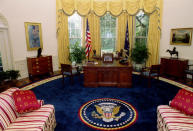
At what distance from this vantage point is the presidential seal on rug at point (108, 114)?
3379 mm

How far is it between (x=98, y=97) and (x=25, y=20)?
15.4ft

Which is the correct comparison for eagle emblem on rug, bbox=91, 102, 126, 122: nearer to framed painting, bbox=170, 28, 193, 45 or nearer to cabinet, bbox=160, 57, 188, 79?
cabinet, bbox=160, 57, 188, 79

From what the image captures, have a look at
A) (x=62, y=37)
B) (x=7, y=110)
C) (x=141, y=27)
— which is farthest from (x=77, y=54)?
(x=7, y=110)

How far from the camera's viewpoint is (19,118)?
2.71 m

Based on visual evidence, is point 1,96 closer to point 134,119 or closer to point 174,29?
point 134,119

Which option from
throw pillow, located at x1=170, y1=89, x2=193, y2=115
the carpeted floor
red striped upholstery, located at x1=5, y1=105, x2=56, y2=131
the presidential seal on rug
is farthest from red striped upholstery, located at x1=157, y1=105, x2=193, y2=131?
red striped upholstery, located at x1=5, y1=105, x2=56, y2=131

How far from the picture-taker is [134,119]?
11.8 ft

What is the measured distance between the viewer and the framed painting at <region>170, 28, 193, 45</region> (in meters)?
6.39

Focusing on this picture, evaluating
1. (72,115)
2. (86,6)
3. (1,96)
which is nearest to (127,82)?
(72,115)

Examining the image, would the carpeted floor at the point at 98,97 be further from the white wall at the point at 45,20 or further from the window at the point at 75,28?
the window at the point at 75,28

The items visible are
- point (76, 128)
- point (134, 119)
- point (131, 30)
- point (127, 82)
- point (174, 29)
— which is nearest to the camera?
point (76, 128)

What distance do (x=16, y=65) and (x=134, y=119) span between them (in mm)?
5389

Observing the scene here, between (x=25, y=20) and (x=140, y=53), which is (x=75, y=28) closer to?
(x=25, y=20)

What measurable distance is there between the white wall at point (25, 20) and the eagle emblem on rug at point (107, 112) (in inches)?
173
